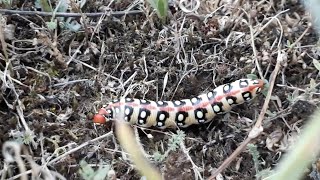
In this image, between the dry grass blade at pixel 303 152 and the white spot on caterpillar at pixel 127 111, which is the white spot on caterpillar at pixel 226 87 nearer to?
the white spot on caterpillar at pixel 127 111

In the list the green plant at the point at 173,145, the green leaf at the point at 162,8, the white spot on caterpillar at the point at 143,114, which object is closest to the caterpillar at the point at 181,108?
the white spot on caterpillar at the point at 143,114

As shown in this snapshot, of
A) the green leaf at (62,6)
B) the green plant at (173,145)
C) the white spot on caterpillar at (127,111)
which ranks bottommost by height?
the green plant at (173,145)

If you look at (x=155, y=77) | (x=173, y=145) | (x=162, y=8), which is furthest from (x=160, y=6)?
(x=173, y=145)

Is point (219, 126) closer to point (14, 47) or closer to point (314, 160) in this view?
point (314, 160)

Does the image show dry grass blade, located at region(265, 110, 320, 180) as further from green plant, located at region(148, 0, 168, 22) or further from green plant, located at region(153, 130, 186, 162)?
green plant, located at region(148, 0, 168, 22)

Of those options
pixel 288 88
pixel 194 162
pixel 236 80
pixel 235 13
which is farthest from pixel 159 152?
pixel 235 13

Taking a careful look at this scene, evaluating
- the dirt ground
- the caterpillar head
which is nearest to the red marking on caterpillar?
the dirt ground
